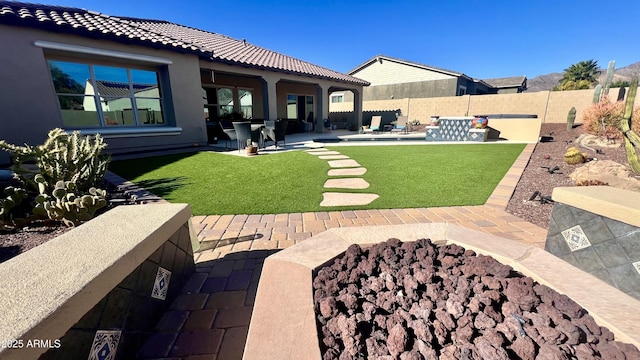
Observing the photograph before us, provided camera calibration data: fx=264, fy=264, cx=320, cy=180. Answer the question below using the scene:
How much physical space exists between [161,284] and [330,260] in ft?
3.58

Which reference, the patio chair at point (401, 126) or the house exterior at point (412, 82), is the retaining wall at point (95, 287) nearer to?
the patio chair at point (401, 126)

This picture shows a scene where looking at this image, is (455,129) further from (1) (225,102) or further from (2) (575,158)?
(1) (225,102)

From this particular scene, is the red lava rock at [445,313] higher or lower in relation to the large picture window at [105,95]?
lower

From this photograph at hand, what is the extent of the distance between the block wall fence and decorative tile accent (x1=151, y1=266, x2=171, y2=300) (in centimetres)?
2159

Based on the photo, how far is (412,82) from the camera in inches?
1014

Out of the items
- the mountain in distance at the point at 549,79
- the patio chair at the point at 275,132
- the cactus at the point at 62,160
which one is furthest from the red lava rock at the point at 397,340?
the mountain in distance at the point at 549,79

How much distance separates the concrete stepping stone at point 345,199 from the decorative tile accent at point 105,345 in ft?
8.68

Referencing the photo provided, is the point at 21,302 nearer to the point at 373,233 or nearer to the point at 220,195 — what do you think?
the point at 373,233

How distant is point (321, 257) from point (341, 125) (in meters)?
19.3

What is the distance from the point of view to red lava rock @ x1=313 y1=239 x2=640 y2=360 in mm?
988

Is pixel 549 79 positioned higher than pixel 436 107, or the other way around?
pixel 549 79

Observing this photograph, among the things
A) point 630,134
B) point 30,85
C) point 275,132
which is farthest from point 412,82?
point 30,85

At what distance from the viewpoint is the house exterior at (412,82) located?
24.2 metres

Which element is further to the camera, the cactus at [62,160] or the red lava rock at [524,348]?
the cactus at [62,160]
